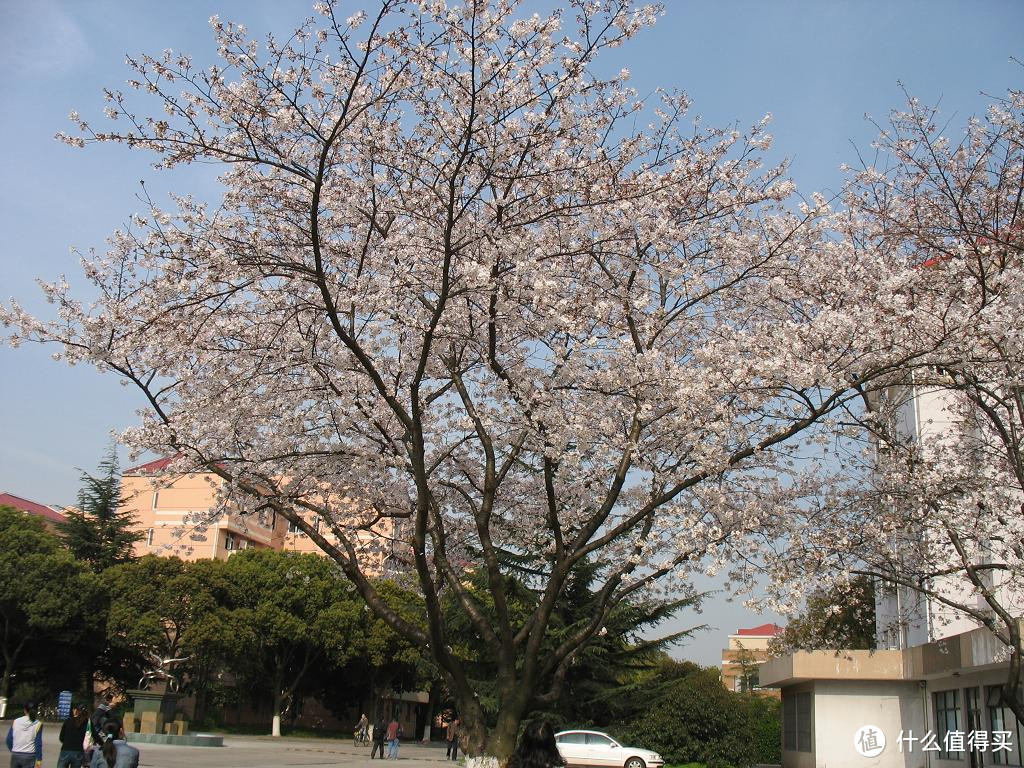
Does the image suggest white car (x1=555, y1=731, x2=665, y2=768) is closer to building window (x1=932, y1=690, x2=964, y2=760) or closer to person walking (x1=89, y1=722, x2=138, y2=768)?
building window (x1=932, y1=690, x2=964, y2=760)

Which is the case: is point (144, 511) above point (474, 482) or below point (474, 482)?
above

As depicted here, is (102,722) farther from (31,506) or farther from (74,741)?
(31,506)

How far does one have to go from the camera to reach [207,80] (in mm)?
6988

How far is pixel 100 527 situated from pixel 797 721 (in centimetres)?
3043

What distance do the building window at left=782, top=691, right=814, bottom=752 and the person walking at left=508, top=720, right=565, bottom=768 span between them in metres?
20.1

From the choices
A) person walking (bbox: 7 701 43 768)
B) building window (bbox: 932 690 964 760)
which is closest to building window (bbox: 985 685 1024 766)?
building window (bbox: 932 690 964 760)

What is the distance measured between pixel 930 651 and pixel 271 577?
24.6m

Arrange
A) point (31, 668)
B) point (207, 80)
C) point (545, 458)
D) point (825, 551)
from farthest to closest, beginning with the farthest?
point (31, 668) → point (825, 551) → point (545, 458) → point (207, 80)

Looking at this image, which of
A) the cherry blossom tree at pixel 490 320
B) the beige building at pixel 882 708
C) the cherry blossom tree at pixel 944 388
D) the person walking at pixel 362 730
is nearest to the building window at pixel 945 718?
the beige building at pixel 882 708

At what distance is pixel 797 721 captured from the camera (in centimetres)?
2638

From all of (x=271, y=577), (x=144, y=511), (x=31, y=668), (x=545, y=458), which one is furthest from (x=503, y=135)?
(x=144, y=511)

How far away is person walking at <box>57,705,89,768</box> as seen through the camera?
9555mm

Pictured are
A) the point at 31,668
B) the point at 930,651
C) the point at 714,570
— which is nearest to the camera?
the point at 714,570

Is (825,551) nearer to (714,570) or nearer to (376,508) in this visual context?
(714,570)
